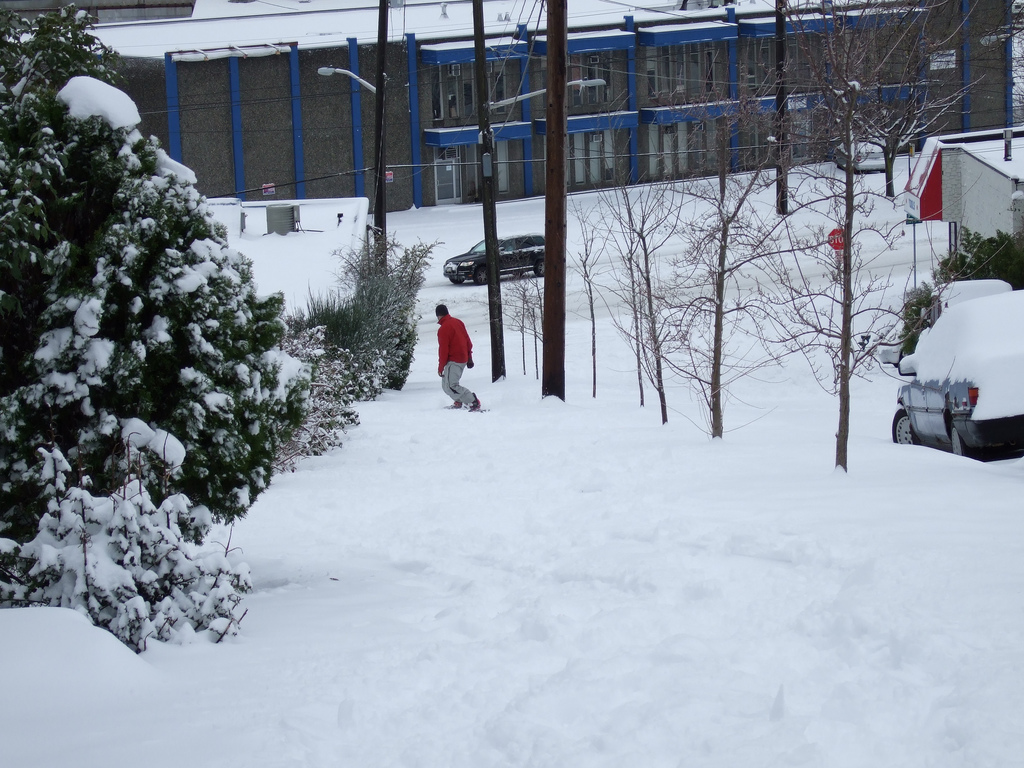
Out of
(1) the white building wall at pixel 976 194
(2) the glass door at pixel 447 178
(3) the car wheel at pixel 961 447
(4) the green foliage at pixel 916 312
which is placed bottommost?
(3) the car wheel at pixel 961 447

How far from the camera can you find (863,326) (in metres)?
23.9

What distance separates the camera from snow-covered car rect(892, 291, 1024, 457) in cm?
1038

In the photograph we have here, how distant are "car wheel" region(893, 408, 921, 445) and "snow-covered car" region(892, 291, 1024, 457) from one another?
20 centimetres

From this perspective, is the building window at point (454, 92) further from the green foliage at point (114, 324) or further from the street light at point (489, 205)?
the green foliage at point (114, 324)

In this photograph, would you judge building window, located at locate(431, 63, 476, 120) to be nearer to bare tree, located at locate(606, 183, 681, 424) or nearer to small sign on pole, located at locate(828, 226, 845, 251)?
bare tree, located at locate(606, 183, 681, 424)

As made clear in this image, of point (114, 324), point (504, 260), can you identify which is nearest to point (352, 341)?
point (114, 324)

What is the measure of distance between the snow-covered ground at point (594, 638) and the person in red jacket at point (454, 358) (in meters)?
6.97

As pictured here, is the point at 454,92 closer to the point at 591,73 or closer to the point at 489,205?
the point at 591,73

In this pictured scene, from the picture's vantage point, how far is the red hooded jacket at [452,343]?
52.6ft

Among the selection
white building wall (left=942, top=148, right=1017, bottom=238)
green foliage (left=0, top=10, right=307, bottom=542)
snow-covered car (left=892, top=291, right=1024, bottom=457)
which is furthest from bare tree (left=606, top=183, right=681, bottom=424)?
white building wall (left=942, top=148, right=1017, bottom=238)

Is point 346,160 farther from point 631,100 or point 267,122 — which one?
point 631,100

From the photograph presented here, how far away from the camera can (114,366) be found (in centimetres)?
516

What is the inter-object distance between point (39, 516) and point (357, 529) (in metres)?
2.83

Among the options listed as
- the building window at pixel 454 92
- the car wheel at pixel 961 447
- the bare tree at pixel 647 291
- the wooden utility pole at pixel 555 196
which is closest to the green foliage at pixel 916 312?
the car wheel at pixel 961 447
